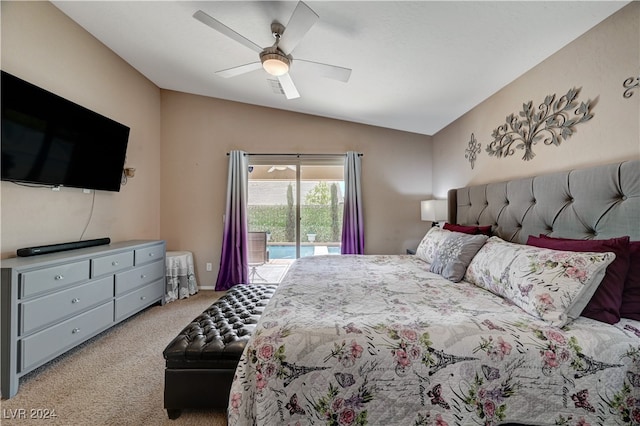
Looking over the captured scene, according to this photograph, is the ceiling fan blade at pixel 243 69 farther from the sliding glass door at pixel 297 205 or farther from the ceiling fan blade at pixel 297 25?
the sliding glass door at pixel 297 205

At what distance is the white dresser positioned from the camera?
1.56m

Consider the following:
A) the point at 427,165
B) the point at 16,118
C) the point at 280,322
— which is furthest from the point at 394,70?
the point at 16,118

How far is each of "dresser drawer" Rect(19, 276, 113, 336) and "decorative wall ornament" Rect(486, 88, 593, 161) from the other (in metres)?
3.78

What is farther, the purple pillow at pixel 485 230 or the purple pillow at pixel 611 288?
the purple pillow at pixel 485 230

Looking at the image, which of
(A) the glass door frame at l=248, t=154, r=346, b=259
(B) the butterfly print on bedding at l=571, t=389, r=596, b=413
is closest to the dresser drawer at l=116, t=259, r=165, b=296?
(A) the glass door frame at l=248, t=154, r=346, b=259

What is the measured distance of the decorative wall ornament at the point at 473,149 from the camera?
2629 mm

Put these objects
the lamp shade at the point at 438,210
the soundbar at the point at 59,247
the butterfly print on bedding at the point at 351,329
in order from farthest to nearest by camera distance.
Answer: the lamp shade at the point at 438,210 → the soundbar at the point at 59,247 → the butterfly print on bedding at the point at 351,329

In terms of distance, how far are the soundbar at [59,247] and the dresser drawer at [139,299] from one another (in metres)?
0.63

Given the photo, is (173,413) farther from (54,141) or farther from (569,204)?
(569,204)

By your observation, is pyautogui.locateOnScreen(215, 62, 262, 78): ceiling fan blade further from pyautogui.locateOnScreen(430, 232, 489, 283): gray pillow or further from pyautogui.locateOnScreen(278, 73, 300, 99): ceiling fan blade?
pyautogui.locateOnScreen(430, 232, 489, 283): gray pillow

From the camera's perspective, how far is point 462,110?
278 centimetres

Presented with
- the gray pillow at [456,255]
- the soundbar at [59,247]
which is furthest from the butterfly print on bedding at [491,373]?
the soundbar at [59,247]

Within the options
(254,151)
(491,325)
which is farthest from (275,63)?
(491,325)

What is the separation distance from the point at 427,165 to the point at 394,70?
1.87 m
